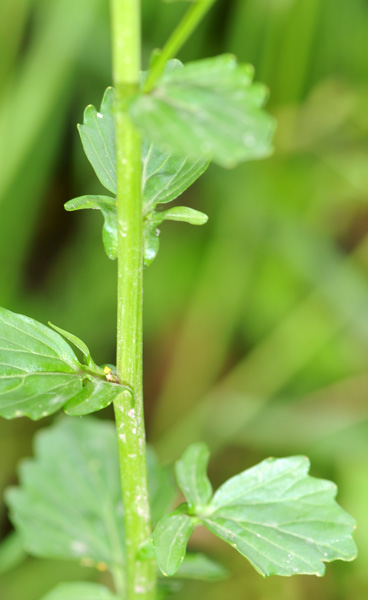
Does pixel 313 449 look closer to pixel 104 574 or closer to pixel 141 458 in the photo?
pixel 104 574

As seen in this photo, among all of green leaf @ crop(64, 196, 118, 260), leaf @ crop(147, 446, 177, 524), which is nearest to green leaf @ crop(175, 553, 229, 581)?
leaf @ crop(147, 446, 177, 524)

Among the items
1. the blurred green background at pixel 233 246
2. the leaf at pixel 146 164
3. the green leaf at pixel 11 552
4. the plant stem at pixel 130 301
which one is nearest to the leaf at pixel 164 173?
the leaf at pixel 146 164

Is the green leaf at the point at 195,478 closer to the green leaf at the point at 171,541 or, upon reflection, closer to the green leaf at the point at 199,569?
the green leaf at the point at 171,541

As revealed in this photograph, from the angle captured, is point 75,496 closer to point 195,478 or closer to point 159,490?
point 159,490

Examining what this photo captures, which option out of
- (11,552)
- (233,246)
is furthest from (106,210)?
(233,246)

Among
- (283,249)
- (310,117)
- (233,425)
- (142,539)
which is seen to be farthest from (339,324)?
(142,539)
